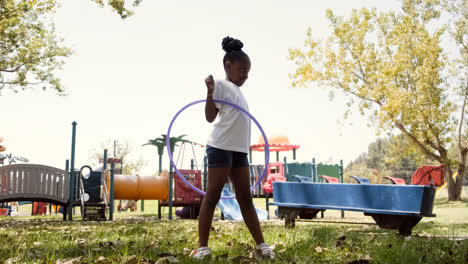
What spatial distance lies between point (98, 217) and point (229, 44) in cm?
833

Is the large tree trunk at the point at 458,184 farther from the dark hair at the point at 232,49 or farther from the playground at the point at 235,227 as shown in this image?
the dark hair at the point at 232,49

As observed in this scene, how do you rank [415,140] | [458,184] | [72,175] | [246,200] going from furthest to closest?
1. [458,184]
2. [415,140]
3. [72,175]
4. [246,200]

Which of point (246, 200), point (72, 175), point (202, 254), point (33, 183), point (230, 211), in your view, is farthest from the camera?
point (230, 211)

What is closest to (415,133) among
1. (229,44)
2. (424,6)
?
(424,6)

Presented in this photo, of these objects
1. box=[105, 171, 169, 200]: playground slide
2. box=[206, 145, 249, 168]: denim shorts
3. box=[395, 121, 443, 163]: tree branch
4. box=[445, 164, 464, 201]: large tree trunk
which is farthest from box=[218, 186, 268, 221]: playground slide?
box=[445, 164, 464, 201]: large tree trunk

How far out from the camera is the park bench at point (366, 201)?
18.5 ft

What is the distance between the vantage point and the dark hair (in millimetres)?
3498

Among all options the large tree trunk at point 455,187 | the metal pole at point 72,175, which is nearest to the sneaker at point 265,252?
the metal pole at point 72,175

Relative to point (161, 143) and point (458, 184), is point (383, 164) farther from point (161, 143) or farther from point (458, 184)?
point (161, 143)

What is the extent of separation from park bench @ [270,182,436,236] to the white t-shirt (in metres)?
3.21

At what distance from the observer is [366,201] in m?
6.10

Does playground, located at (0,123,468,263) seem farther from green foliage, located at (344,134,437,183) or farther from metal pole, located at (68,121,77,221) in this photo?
green foliage, located at (344,134,437,183)

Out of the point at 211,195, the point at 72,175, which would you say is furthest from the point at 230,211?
the point at 211,195

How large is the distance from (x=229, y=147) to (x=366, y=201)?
A: 3526 millimetres
